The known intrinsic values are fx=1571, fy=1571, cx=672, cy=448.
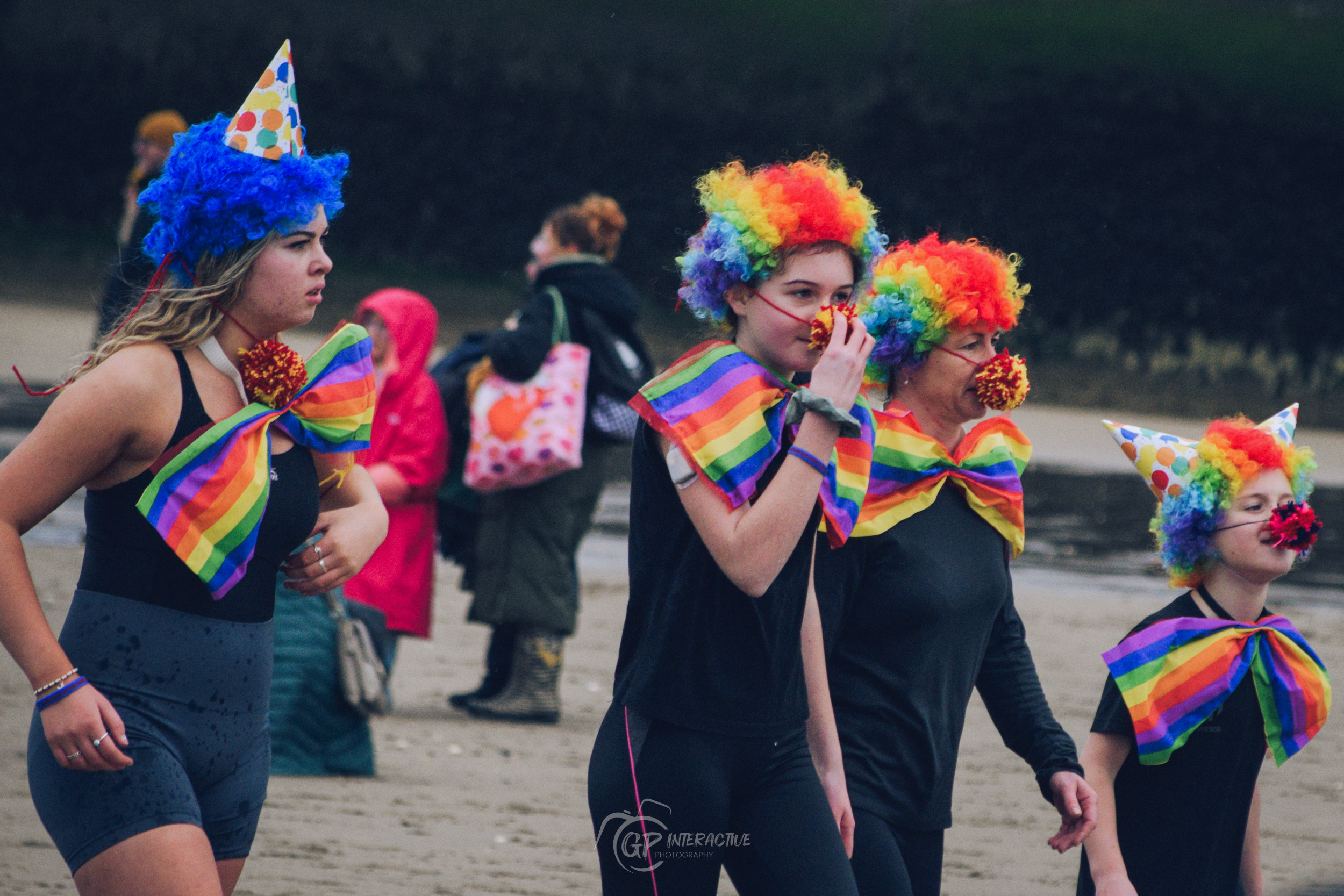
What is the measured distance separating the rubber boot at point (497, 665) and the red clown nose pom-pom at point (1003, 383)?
373cm

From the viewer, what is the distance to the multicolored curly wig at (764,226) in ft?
9.24

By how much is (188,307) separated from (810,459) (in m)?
1.10

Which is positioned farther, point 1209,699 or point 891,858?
point 1209,699

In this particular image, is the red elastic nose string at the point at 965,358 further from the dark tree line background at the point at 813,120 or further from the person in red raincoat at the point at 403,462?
the dark tree line background at the point at 813,120

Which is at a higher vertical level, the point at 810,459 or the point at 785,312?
the point at 785,312

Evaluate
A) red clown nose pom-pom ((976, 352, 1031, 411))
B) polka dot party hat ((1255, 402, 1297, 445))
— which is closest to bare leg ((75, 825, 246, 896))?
red clown nose pom-pom ((976, 352, 1031, 411))

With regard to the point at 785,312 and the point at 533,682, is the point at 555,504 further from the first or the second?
the point at 785,312

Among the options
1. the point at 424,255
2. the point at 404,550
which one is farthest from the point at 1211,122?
the point at 404,550

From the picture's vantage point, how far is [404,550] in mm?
6180

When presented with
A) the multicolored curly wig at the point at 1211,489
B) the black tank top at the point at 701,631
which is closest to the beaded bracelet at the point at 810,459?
the black tank top at the point at 701,631

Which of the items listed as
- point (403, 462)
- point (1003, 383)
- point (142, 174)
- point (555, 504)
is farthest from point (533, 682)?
point (142, 174)

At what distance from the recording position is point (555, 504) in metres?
6.48

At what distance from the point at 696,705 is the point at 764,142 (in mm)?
21882

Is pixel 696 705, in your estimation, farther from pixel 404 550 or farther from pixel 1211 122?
pixel 1211 122
